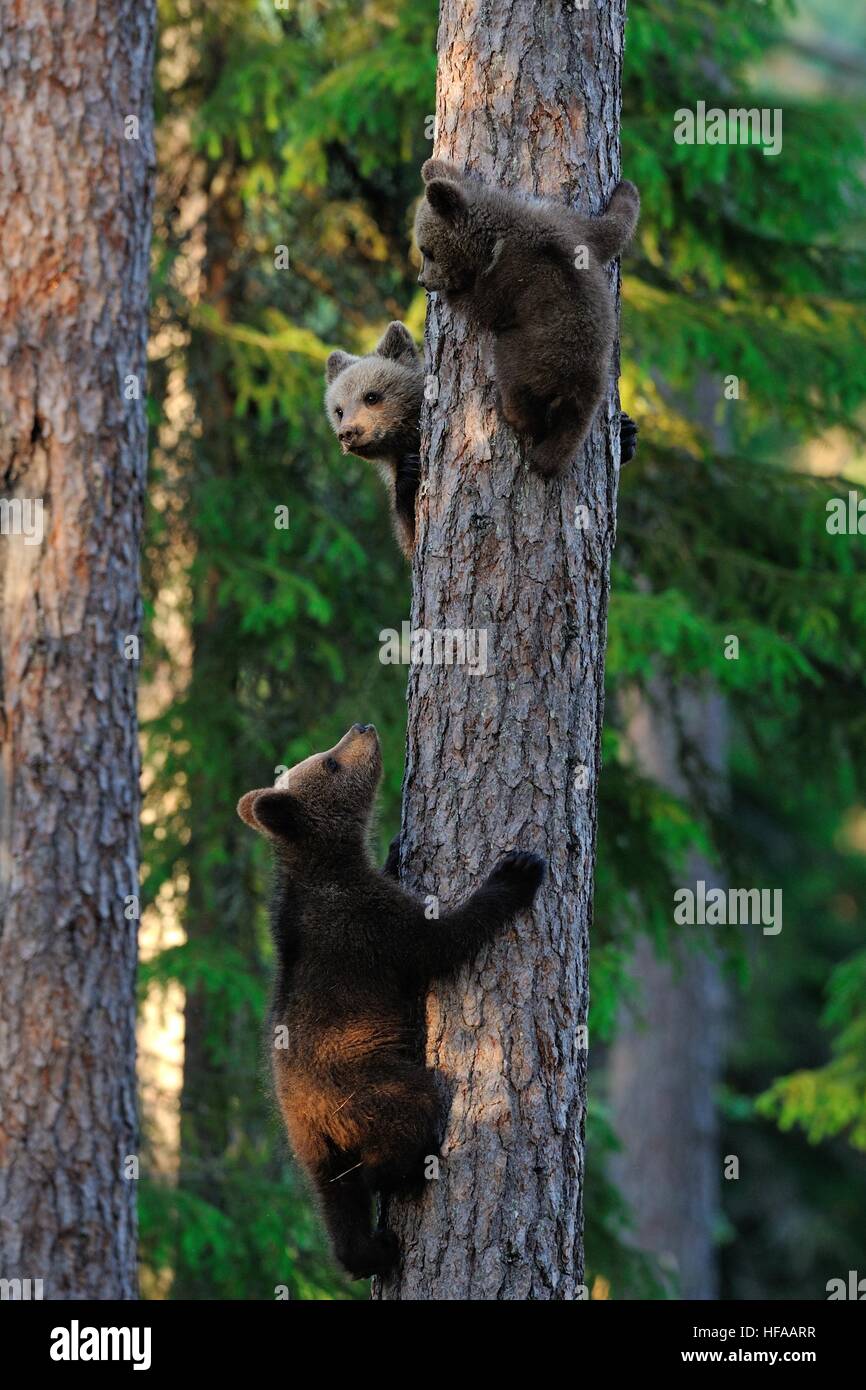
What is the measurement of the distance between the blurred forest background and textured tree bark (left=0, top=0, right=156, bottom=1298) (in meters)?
1.73

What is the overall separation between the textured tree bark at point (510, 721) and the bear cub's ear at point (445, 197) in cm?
17

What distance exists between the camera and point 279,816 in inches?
189

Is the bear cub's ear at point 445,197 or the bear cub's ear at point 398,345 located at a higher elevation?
the bear cub's ear at point 398,345

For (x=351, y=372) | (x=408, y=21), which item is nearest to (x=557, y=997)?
(x=351, y=372)

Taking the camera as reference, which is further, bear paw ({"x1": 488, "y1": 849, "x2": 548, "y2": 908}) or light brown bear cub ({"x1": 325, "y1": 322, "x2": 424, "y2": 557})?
light brown bear cub ({"x1": 325, "y1": 322, "x2": 424, "y2": 557})

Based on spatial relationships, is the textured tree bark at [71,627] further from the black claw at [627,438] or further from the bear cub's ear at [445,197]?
the bear cub's ear at [445,197]

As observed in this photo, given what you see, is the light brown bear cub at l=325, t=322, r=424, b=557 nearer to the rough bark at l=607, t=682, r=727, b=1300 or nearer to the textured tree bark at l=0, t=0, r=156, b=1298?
the textured tree bark at l=0, t=0, r=156, b=1298

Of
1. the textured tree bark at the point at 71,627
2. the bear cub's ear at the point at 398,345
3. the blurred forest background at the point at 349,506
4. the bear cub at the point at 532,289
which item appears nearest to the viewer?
the bear cub at the point at 532,289

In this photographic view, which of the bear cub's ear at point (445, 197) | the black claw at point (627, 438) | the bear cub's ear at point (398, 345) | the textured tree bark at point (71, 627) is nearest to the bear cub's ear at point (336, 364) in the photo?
the bear cub's ear at point (398, 345)

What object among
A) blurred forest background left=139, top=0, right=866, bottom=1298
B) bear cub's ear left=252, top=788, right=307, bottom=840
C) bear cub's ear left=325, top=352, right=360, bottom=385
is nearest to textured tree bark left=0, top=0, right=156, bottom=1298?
bear cub's ear left=325, top=352, right=360, bottom=385

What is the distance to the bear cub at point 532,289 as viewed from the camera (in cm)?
409

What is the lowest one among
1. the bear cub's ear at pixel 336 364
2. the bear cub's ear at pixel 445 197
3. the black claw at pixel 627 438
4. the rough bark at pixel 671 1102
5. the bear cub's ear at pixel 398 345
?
the rough bark at pixel 671 1102

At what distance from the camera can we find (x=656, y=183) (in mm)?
8336

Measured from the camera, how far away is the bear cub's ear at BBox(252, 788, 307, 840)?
4.80 m
